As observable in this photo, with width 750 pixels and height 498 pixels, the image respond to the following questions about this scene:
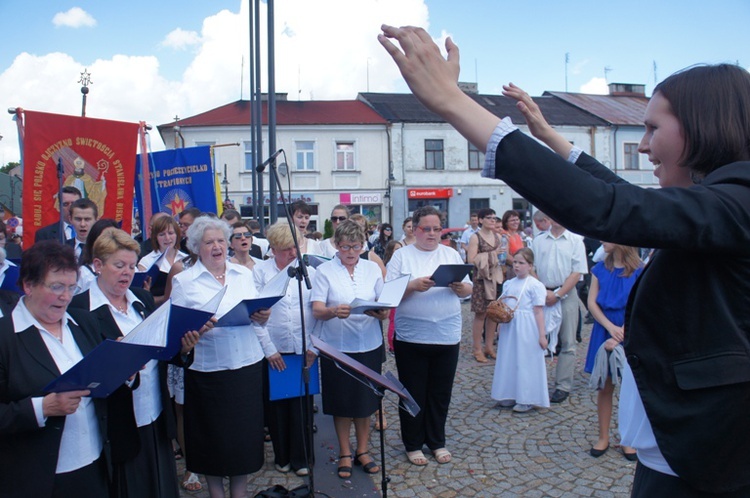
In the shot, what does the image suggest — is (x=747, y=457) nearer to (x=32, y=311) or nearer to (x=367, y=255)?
(x=32, y=311)

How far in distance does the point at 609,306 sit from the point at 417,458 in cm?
216

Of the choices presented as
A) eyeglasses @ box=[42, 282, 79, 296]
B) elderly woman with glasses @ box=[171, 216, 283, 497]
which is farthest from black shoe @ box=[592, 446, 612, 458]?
eyeglasses @ box=[42, 282, 79, 296]

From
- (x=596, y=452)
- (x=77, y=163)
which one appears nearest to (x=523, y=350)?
(x=596, y=452)

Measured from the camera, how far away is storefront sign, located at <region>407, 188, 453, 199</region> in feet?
102

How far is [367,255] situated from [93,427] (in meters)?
4.05

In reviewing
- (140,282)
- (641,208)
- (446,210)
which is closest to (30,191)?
(140,282)

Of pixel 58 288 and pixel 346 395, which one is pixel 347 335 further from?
pixel 58 288

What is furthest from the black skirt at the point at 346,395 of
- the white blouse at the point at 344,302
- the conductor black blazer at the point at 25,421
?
the conductor black blazer at the point at 25,421

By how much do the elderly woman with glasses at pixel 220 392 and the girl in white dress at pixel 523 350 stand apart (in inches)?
121

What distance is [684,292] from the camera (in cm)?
133

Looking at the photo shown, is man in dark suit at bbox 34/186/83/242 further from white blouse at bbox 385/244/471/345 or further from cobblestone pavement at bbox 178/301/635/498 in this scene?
white blouse at bbox 385/244/471/345

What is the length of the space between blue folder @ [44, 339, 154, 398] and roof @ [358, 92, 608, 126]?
95.6 ft

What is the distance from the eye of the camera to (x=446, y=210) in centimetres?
3161

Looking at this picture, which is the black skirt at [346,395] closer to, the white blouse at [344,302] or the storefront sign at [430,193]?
the white blouse at [344,302]
